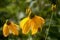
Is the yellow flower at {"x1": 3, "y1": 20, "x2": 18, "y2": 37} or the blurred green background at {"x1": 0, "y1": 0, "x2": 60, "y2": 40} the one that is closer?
the yellow flower at {"x1": 3, "y1": 20, "x2": 18, "y2": 37}

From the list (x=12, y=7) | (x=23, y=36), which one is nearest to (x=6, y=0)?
(x=12, y=7)

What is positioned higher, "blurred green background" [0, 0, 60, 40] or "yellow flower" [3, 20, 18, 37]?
"yellow flower" [3, 20, 18, 37]

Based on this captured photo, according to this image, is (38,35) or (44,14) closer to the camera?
(38,35)

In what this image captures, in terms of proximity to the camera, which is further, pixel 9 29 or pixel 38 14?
pixel 38 14

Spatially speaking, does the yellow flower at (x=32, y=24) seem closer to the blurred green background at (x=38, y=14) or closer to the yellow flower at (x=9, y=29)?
the yellow flower at (x=9, y=29)

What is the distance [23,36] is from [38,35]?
16 cm

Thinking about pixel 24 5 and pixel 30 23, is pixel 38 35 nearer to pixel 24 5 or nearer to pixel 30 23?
pixel 24 5

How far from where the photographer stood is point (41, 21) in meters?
1.75

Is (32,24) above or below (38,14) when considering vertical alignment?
above

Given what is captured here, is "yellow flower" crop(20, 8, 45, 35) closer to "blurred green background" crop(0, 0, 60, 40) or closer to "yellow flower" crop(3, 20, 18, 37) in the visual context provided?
"yellow flower" crop(3, 20, 18, 37)

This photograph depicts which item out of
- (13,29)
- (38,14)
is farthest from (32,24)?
(38,14)

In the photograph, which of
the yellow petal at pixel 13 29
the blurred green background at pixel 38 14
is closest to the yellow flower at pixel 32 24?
the yellow petal at pixel 13 29

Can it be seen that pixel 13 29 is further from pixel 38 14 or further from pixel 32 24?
pixel 38 14

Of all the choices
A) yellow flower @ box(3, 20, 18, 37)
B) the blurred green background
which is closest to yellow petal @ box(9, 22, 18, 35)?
yellow flower @ box(3, 20, 18, 37)
